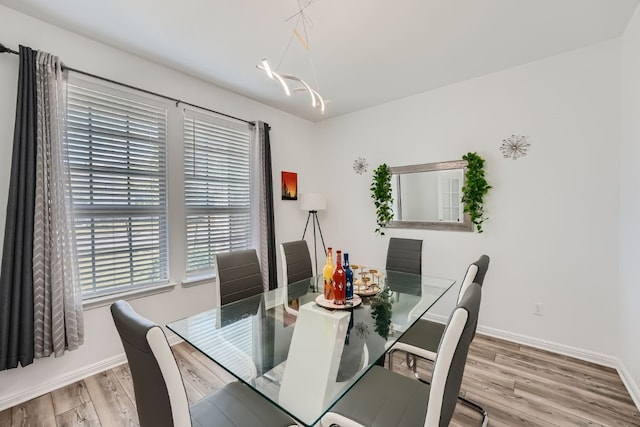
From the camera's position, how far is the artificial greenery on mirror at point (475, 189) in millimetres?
2896

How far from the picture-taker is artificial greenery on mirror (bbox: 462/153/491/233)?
9.50 ft

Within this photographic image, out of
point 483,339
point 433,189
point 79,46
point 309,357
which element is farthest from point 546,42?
point 79,46

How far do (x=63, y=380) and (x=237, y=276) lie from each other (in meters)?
1.53

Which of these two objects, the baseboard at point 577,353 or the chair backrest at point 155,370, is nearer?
the chair backrest at point 155,370

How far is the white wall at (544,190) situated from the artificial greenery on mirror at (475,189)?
0.09 metres

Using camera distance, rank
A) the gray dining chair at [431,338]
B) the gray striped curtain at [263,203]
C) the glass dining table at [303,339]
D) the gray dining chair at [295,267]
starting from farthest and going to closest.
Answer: the gray striped curtain at [263,203]
the gray dining chair at [295,267]
the gray dining chair at [431,338]
the glass dining table at [303,339]

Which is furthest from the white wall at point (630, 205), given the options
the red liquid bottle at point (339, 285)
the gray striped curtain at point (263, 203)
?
the gray striped curtain at point (263, 203)

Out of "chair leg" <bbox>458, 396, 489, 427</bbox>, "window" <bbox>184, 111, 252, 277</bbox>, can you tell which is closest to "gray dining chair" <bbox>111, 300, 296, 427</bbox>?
"chair leg" <bbox>458, 396, 489, 427</bbox>

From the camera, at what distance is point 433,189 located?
10.8 feet

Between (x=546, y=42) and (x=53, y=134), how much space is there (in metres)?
3.98

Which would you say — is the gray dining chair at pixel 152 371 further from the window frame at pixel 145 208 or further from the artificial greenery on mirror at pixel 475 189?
the artificial greenery on mirror at pixel 475 189

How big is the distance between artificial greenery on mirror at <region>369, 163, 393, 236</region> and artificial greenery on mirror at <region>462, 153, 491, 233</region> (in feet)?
2.97

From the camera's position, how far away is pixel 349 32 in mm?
2197

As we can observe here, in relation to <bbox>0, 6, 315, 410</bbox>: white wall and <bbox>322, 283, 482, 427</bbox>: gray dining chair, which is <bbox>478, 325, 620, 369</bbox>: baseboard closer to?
<bbox>322, 283, 482, 427</bbox>: gray dining chair
